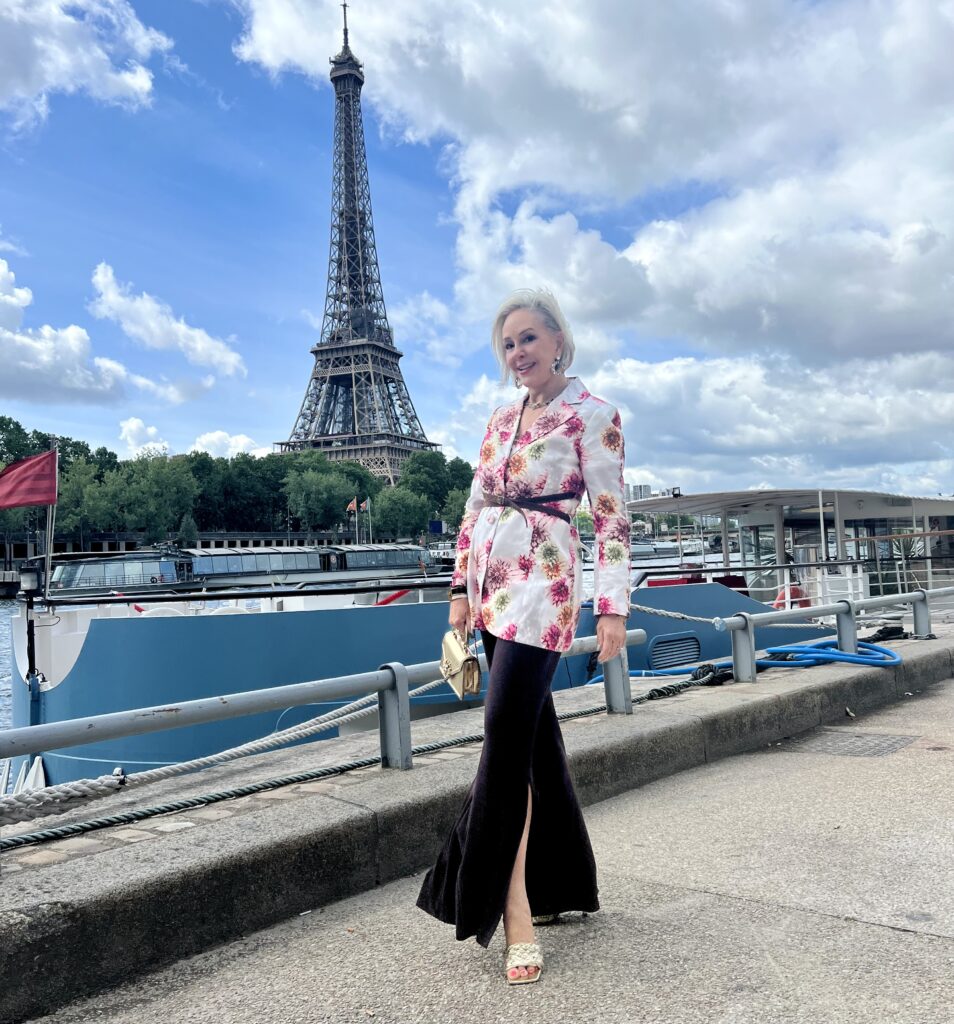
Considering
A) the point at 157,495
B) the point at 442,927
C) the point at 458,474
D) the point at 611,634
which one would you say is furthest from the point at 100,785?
the point at 458,474

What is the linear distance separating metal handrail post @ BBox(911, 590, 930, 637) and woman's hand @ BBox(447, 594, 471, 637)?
286 inches

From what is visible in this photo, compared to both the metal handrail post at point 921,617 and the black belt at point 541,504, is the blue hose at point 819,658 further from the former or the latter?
the black belt at point 541,504

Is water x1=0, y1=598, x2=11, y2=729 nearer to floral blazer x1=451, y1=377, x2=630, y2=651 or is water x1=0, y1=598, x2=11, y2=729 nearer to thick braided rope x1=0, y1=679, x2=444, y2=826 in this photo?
thick braided rope x1=0, y1=679, x2=444, y2=826

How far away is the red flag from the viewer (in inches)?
392

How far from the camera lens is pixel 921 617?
353 inches

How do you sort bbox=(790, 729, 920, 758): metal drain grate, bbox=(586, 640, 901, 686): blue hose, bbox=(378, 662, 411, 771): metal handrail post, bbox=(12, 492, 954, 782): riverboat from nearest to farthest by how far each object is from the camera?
bbox=(378, 662, 411, 771): metal handrail post → bbox=(790, 729, 920, 758): metal drain grate → bbox=(586, 640, 901, 686): blue hose → bbox=(12, 492, 954, 782): riverboat

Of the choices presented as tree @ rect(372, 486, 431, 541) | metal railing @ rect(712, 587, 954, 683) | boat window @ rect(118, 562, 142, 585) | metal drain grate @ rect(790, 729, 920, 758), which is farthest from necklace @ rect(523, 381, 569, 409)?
tree @ rect(372, 486, 431, 541)

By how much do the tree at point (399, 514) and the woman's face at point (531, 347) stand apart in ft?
308

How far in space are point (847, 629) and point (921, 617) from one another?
2064mm

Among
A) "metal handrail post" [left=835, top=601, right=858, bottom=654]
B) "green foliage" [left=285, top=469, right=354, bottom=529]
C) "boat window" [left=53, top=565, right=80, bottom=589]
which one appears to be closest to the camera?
"metal handrail post" [left=835, top=601, right=858, bottom=654]

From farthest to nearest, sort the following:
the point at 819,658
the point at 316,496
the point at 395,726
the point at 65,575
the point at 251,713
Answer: the point at 316,496, the point at 65,575, the point at 819,658, the point at 395,726, the point at 251,713

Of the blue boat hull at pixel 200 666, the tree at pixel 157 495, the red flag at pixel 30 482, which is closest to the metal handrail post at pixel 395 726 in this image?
the blue boat hull at pixel 200 666

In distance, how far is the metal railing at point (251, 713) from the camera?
9.57ft

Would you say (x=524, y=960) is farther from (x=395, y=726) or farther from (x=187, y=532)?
(x=187, y=532)
